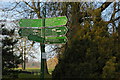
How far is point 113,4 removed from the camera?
1300 cm

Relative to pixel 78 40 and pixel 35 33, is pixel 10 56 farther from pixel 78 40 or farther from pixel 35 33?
pixel 78 40

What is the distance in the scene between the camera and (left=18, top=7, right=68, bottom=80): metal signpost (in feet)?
30.1

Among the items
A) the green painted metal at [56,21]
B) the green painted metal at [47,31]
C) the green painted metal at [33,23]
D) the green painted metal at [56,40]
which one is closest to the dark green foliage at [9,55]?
the green painted metal at [47,31]

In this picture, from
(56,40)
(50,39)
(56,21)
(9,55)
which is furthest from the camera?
(9,55)

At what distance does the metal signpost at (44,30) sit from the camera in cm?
917

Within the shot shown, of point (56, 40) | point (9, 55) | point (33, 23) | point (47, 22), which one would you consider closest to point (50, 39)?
point (56, 40)

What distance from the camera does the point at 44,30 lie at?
31.5 feet

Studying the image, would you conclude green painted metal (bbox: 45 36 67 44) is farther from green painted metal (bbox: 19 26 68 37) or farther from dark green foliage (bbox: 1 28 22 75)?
dark green foliage (bbox: 1 28 22 75)

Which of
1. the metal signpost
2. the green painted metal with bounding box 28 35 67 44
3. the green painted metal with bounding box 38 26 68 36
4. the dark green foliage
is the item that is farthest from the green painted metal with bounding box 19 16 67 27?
the dark green foliage

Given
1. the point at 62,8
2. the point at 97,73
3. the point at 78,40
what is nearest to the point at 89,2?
the point at 62,8

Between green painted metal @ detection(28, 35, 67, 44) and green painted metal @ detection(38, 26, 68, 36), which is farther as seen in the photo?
green painted metal @ detection(28, 35, 67, 44)

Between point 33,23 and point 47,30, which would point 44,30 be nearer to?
point 47,30

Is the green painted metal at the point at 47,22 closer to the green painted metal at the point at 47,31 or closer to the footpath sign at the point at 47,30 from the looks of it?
the footpath sign at the point at 47,30

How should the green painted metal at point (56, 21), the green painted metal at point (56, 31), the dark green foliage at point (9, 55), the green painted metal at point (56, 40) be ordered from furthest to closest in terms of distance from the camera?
the dark green foliage at point (9, 55) < the green painted metal at point (56, 40) < the green painted metal at point (56, 31) < the green painted metal at point (56, 21)
